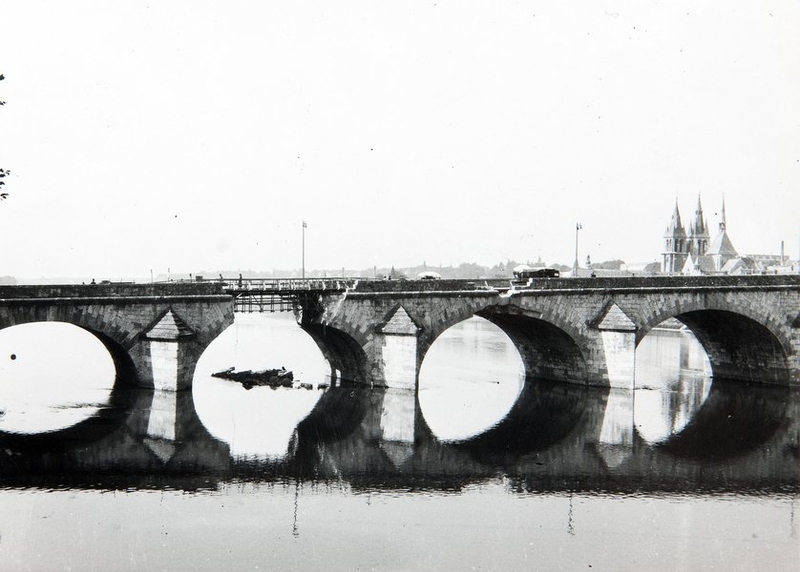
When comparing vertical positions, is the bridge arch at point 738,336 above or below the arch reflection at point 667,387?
above

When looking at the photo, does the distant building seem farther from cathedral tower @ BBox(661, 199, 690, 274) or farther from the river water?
the river water

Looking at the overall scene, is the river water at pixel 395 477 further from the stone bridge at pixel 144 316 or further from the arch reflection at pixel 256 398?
the stone bridge at pixel 144 316

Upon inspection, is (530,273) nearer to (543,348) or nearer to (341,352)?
(543,348)

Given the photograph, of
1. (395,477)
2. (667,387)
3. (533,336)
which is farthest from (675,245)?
(395,477)

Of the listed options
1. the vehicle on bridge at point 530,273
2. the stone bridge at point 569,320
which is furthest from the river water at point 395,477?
the vehicle on bridge at point 530,273

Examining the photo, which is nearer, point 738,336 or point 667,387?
point 667,387

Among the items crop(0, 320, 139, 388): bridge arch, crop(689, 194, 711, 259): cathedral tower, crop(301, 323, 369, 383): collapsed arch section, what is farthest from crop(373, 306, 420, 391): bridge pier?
crop(689, 194, 711, 259): cathedral tower
